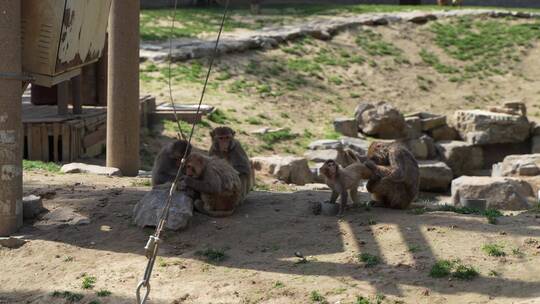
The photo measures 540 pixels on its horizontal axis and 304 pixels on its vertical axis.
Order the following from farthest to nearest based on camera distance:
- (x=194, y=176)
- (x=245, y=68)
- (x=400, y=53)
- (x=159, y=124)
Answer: (x=400, y=53) → (x=245, y=68) → (x=159, y=124) → (x=194, y=176)

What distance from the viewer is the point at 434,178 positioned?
58.3ft

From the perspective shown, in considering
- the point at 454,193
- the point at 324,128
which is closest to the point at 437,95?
the point at 324,128

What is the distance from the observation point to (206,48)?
23141mm

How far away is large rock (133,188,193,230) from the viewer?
8.85 m

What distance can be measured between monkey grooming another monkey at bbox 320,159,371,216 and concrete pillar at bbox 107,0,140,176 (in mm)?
4427

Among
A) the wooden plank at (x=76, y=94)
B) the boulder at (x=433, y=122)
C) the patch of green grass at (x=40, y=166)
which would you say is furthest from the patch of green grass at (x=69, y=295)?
the boulder at (x=433, y=122)

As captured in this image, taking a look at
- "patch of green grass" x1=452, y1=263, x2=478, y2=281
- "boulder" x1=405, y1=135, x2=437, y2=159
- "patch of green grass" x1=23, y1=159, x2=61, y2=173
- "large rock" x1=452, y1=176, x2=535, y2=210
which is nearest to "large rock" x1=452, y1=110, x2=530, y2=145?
"boulder" x1=405, y1=135, x2=437, y2=159

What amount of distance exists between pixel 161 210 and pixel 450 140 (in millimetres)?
13467

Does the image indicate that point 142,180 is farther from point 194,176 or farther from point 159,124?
point 159,124

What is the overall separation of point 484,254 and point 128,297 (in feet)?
10.6

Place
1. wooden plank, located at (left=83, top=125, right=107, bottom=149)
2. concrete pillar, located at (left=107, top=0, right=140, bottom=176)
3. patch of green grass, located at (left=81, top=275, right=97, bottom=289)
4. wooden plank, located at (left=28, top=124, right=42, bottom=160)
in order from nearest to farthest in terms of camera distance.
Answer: patch of green grass, located at (left=81, top=275, right=97, bottom=289), concrete pillar, located at (left=107, top=0, right=140, bottom=176), wooden plank, located at (left=28, top=124, right=42, bottom=160), wooden plank, located at (left=83, top=125, right=107, bottom=149)

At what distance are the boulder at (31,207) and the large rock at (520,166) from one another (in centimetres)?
1068

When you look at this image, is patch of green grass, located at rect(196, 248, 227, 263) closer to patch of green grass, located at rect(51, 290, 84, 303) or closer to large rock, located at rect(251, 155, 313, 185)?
patch of green grass, located at rect(51, 290, 84, 303)

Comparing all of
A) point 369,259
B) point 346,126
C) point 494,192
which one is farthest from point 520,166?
point 369,259
